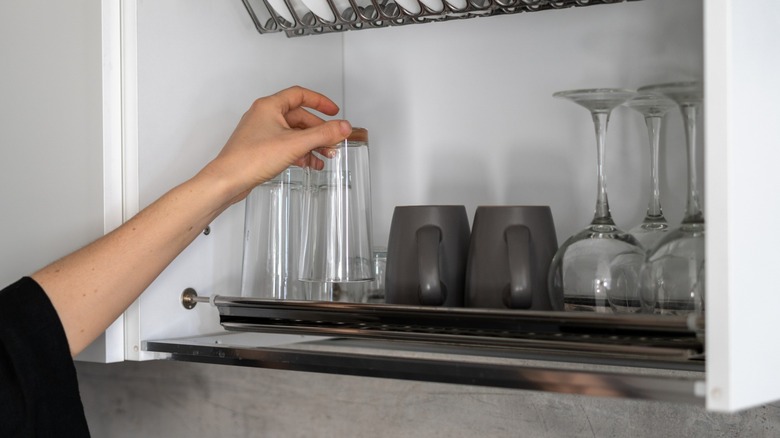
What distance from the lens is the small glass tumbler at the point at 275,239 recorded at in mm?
1151

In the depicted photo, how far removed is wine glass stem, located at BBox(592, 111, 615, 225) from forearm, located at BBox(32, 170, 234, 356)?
43cm

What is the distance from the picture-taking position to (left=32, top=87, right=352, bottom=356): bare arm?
1.03 m

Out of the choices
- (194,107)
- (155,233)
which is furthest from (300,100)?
(155,233)

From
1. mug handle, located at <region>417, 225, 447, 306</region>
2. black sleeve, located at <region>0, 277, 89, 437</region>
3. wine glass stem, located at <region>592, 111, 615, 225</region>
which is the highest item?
wine glass stem, located at <region>592, 111, 615, 225</region>

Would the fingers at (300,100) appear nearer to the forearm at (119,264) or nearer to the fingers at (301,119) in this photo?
the fingers at (301,119)

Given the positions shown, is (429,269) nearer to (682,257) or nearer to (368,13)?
(682,257)

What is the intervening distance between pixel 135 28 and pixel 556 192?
22.3 inches

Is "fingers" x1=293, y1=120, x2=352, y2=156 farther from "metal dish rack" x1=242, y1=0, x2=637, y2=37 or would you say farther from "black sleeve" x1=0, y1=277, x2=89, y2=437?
"black sleeve" x1=0, y1=277, x2=89, y2=437

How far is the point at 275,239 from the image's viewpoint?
3.80ft

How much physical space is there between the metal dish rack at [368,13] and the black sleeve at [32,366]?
1.56 feet

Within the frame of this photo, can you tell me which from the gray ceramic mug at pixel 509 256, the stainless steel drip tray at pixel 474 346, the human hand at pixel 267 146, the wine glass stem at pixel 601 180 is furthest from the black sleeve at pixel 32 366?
the wine glass stem at pixel 601 180

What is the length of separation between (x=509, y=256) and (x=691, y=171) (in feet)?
0.64

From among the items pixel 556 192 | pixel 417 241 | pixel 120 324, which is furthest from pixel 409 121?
pixel 120 324

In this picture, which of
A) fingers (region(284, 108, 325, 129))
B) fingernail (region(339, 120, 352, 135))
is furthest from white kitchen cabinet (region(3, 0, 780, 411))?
fingernail (region(339, 120, 352, 135))
